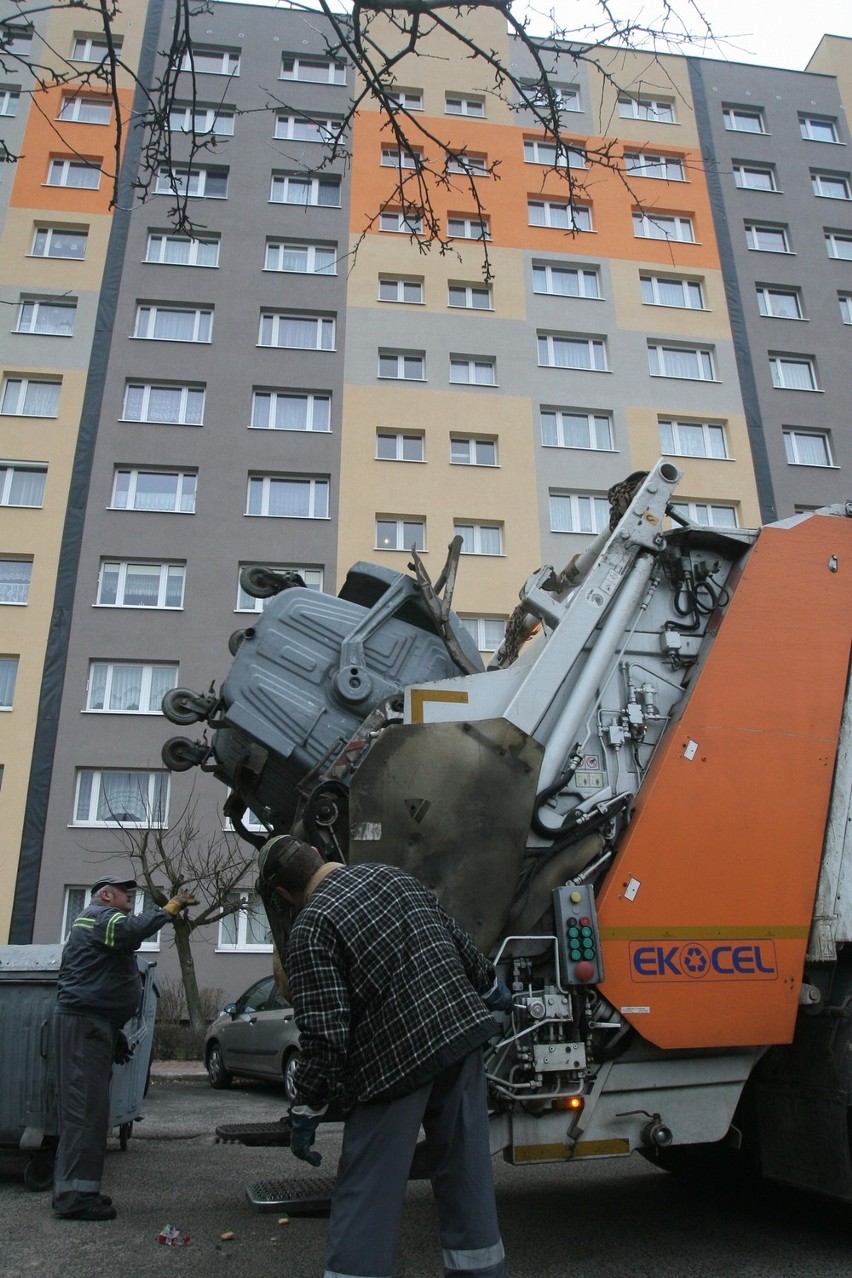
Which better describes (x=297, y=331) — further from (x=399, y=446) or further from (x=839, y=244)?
(x=839, y=244)

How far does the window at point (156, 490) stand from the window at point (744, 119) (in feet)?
55.9

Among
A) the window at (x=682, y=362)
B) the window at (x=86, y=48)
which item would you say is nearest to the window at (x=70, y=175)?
the window at (x=86, y=48)

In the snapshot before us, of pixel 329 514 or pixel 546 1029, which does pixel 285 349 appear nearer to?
pixel 329 514

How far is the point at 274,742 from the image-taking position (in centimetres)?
421

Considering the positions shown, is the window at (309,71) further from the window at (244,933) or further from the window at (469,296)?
the window at (244,933)

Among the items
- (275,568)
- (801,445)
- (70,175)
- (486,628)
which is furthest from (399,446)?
(70,175)

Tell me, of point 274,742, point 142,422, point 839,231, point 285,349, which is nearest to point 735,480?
point 839,231

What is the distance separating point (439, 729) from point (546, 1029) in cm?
119

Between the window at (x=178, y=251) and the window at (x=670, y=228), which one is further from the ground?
the window at (x=670, y=228)

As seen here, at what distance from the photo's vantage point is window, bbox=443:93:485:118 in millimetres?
23078

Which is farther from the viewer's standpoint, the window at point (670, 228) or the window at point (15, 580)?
the window at point (670, 228)

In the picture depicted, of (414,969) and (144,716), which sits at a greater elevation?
(144,716)

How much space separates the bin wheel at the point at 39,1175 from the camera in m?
4.92

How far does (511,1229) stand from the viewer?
400cm
